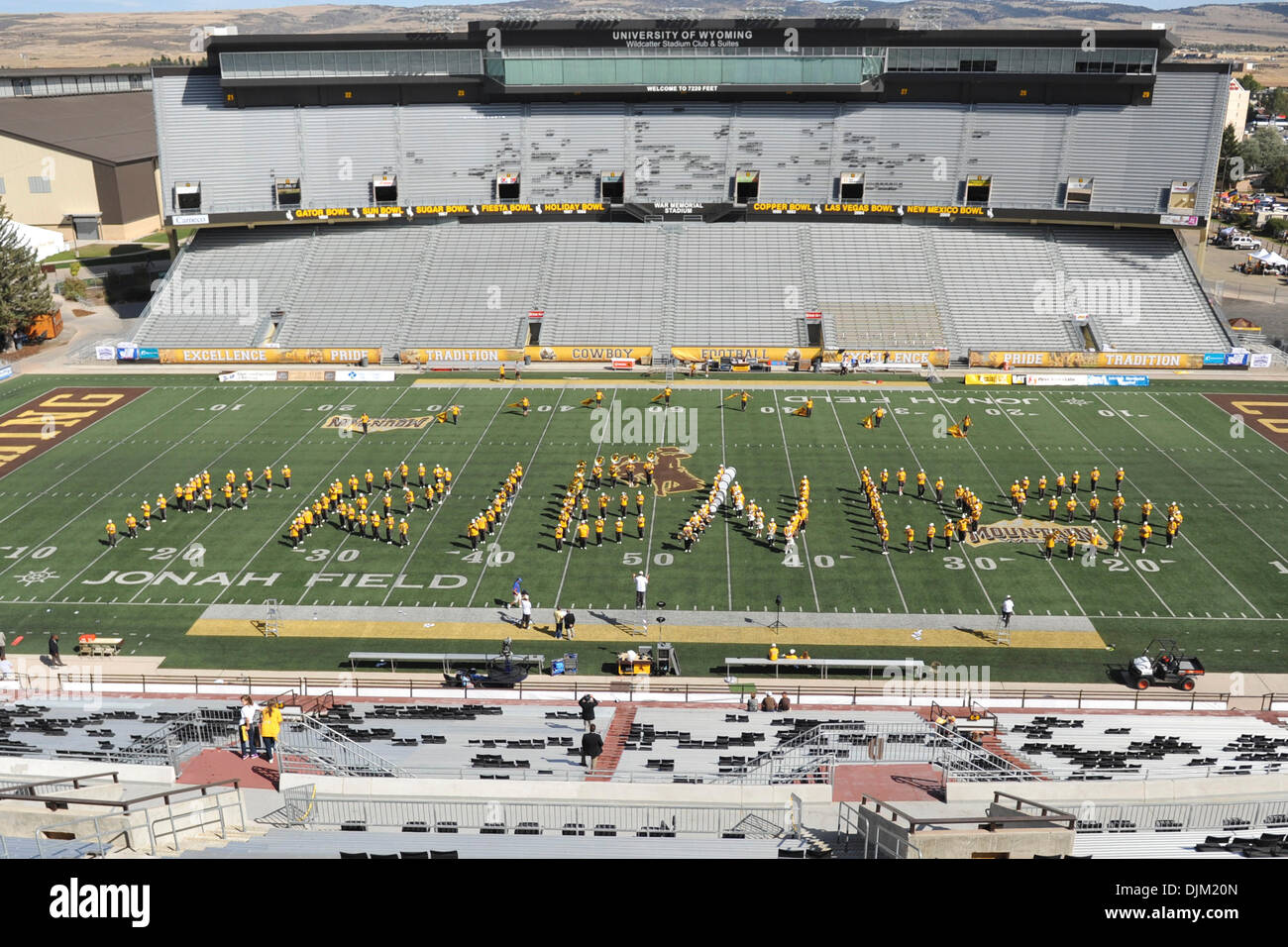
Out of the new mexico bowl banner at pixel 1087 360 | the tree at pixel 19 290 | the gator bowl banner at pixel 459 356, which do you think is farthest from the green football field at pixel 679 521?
the tree at pixel 19 290

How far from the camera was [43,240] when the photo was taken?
229ft

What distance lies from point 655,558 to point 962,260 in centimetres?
3062

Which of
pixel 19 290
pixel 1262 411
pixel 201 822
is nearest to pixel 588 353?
pixel 19 290

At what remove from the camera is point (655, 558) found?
99.9ft

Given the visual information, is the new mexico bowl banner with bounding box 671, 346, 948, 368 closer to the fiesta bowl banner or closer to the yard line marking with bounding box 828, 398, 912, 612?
the yard line marking with bounding box 828, 398, 912, 612

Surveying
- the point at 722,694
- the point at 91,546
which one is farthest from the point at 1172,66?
the point at 91,546

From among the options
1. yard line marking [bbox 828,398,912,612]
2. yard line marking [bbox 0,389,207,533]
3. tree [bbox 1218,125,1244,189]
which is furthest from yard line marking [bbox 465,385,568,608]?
tree [bbox 1218,125,1244,189]

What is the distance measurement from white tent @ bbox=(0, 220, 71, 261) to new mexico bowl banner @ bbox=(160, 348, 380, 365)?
24965 mm

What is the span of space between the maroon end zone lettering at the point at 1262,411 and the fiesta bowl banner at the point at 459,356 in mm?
28933

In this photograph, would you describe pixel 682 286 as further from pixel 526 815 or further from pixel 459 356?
pixel 526 815

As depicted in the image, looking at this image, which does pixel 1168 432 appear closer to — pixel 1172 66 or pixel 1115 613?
pixel 1115 613

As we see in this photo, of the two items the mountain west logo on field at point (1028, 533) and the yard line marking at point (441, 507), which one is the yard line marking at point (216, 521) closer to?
the yard line marking at point (441, 507)

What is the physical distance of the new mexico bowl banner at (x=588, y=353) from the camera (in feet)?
161

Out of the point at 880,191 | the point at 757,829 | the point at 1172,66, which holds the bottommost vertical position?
the point at 757,829
